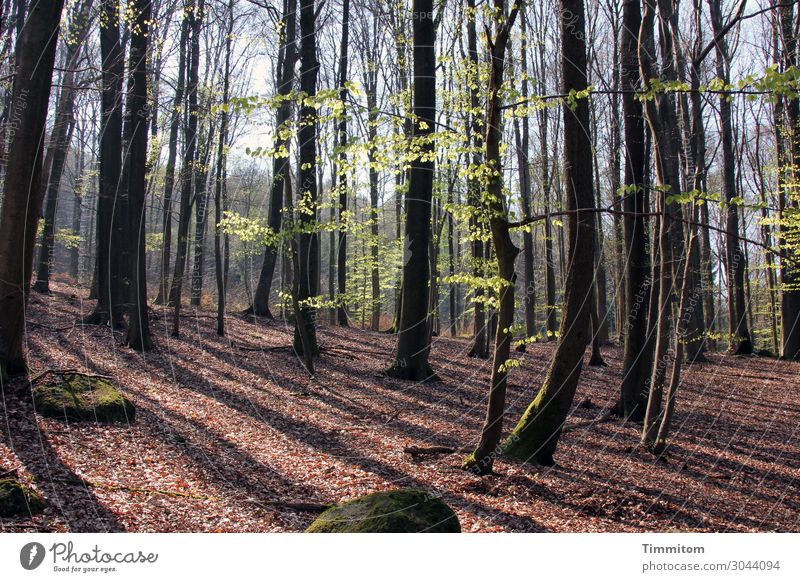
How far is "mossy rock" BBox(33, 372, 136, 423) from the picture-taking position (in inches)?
309

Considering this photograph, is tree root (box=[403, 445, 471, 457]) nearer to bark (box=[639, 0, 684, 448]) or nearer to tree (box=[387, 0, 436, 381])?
bark (box=[639, 0, 684, 448])

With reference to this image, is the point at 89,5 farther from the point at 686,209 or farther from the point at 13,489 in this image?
the point at 686,209

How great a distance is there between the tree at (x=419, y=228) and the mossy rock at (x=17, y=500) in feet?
27.9

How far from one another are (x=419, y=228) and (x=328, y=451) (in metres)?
5.94

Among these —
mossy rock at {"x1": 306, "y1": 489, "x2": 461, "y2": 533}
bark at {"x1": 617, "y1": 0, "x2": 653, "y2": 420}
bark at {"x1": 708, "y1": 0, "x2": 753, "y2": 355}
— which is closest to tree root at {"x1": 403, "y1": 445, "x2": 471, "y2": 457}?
mossy rock at {"x1": 306, "y1": 489, "x2": 461, "y2": 533}

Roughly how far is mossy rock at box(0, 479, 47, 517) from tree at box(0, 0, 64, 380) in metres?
3.38

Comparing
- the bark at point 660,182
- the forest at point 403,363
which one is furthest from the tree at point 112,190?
the bark at point 660,182

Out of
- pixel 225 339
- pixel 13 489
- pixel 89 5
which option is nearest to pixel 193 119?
pixel 89 5

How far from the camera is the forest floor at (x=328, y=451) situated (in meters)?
6.36

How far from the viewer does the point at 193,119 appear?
69.0 feet

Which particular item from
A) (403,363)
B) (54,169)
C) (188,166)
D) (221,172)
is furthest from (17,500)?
(54,169)

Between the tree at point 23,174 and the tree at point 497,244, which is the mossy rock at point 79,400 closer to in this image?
the tree at point 23,174

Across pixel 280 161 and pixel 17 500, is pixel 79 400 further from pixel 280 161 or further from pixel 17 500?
pixel 280 161

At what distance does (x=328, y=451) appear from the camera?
28.7 ft
